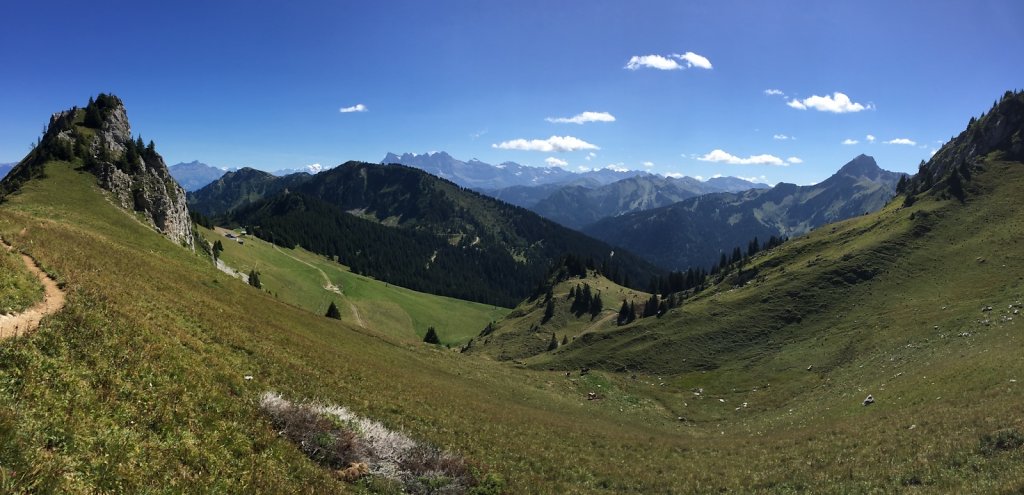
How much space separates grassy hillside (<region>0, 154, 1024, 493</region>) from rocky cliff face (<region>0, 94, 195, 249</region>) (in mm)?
3721

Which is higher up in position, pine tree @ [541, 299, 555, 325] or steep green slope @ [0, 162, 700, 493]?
steep green slope @ [0, 162, 700, 493]

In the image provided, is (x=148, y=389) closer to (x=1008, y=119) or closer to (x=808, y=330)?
(x=808, y=330)

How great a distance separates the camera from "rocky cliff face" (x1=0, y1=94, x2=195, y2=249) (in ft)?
233

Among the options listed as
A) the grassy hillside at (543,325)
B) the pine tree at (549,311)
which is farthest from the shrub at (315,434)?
the pine tree at (549,311)

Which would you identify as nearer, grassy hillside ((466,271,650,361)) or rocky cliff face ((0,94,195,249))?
rocky cliff face ((0,94,195,249))

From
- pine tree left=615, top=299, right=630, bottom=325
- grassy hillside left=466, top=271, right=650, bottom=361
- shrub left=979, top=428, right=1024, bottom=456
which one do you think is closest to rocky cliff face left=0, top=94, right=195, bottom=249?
grassy hillside left=466, top=271, right=650, bottom=361

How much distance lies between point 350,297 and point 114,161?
292 feet

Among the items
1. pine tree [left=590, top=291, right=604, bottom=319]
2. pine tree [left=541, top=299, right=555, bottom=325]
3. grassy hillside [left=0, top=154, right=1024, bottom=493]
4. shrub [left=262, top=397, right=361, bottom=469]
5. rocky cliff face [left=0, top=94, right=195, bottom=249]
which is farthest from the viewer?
pine tree [left=590, top=291, right=604, bottom=319]

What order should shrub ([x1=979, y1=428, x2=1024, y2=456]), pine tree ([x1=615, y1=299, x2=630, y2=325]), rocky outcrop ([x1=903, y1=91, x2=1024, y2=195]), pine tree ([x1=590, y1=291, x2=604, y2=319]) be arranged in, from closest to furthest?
shrub ([x1=979, y1=428, x2=1024, y2=456]), rocky outcrop ([x1=903, y1=91, x2=1024, y2=195]), pine tree ([x1=615, y1=299, x2=630, y2=325]), pine tree ([x1=590, y1=291, x2=604, y2=319])

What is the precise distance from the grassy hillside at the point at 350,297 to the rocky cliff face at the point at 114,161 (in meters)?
41.2

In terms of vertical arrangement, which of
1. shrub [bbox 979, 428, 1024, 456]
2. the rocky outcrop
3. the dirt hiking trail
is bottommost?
shrub [bbox 979, 428, 1024, 456]

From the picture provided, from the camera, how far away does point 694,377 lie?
7331 cm

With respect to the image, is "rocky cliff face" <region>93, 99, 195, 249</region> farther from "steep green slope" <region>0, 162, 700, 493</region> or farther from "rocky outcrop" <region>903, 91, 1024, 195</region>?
"rocky outcrop" <region>903, 91, 1024, 195</region>

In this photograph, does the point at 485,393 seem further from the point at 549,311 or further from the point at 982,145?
the point at 982,145
